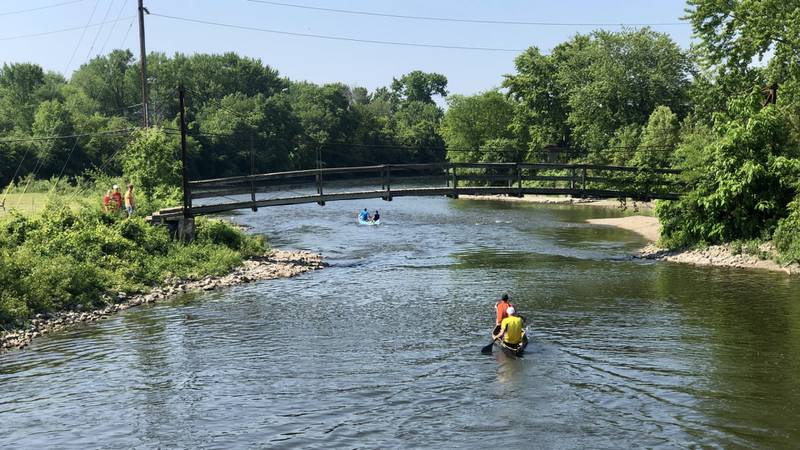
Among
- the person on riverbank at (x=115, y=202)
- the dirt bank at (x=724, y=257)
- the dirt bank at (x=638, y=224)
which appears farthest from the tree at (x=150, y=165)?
the dirt bank at (x=638, y=224)

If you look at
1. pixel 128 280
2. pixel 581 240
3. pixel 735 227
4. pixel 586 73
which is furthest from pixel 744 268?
pixel 586 73

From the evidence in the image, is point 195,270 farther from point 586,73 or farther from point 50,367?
point 586,73

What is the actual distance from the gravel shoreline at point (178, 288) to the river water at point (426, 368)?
2.69ft

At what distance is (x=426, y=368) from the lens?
1905 cm

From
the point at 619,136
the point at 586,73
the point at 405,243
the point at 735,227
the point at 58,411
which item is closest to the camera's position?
the point at 58,411

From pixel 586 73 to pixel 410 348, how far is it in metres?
68.1

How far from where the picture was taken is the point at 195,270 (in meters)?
32.8

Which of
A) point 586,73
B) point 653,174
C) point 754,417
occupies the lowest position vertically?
point 754,417

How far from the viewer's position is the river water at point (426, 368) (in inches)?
593

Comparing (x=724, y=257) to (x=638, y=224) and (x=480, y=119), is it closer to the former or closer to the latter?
(x=638, y=224)

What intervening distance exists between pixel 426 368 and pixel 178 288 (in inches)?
578

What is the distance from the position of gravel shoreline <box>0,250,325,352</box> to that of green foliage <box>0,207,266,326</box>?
1.71 ft

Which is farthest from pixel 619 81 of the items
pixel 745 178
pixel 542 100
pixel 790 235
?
pixel 790 235

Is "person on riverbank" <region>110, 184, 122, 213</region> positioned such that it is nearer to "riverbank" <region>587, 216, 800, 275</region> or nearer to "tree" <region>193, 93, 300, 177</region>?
"riverbank" <region>587, 216, 800, 275</region>
